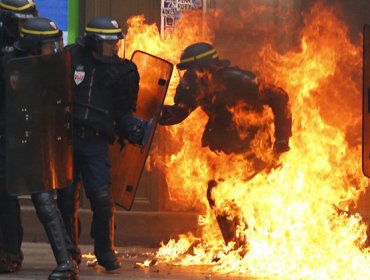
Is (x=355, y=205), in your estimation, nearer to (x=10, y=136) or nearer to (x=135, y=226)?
(x=135, y=226)

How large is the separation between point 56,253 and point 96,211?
63 centimetres

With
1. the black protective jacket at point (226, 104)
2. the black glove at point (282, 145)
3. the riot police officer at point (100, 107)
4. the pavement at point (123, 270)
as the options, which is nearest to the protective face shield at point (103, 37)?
the riot police officer at point (100, 107)

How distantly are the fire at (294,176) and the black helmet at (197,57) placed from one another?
47cm

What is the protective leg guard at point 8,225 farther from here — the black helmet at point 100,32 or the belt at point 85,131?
the black helmet at point 100,32

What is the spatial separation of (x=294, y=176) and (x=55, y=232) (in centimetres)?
219

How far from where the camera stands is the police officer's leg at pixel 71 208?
791 centimetres

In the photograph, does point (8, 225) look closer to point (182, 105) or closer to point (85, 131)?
point (85, 131)

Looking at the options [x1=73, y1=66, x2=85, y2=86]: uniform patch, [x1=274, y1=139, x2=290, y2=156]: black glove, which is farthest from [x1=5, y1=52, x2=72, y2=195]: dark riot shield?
[x1=274, y1=139, x2=290, y2=156]: black glove

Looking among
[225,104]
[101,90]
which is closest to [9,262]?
[101,90]

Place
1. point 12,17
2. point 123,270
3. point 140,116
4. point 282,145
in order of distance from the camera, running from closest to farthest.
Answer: point 12,17, point 123,270, point 140,116, point 282,145

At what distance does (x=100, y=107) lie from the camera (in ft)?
25.4

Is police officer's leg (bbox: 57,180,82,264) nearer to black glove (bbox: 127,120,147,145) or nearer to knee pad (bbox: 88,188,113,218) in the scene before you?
knee pad (bbox: 88,188,113,218)

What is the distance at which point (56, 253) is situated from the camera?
7301mm

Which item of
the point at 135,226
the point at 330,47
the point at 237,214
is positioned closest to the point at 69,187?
the point at 237,214
